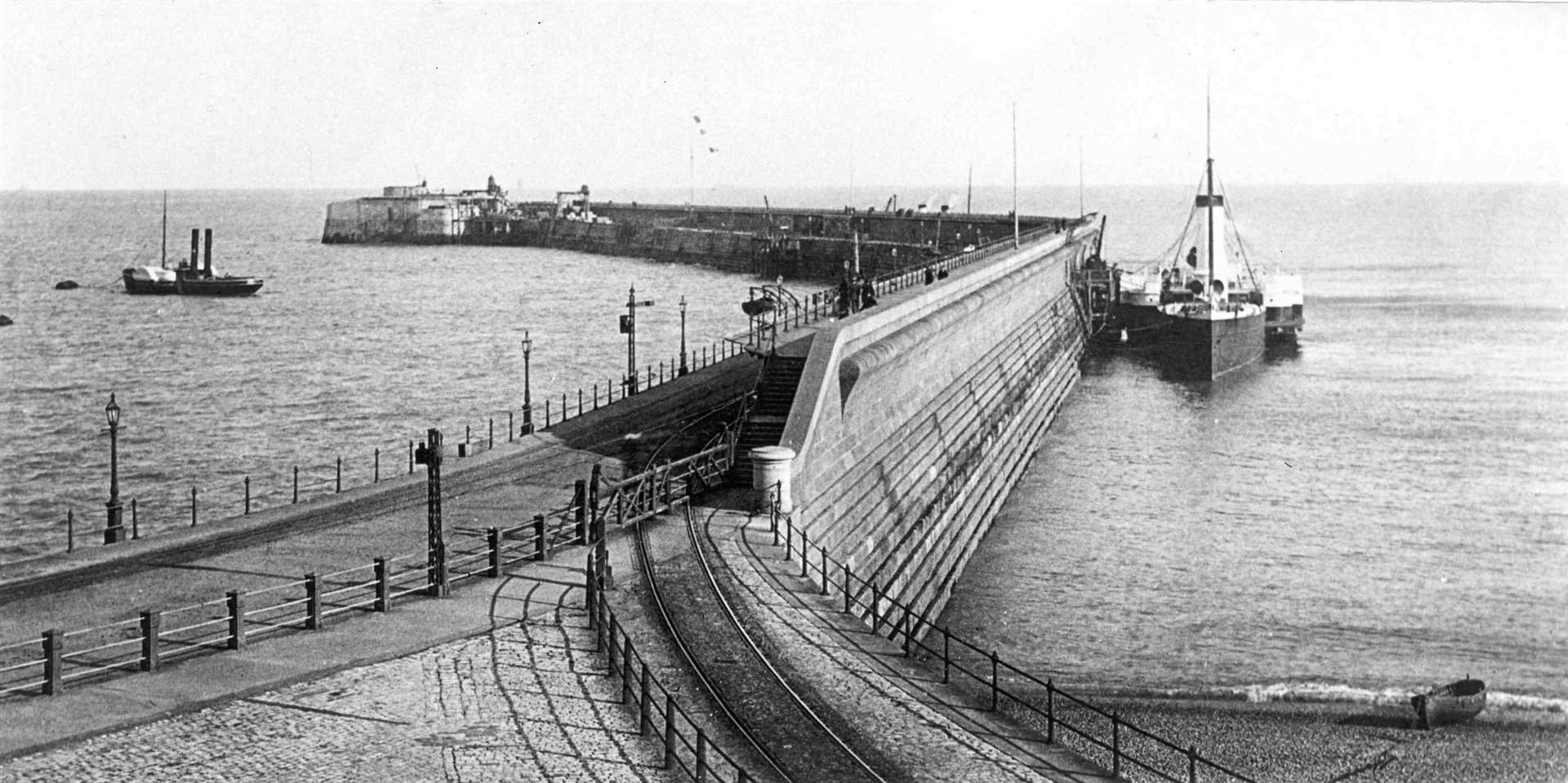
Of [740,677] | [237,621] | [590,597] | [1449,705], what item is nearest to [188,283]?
[590,597]

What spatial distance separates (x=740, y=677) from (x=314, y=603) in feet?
20.7

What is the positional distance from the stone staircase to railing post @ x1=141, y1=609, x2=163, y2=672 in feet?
45.8

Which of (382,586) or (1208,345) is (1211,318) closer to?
(1208,345)

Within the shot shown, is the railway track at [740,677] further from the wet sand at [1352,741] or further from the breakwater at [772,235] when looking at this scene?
the breakwater at [772,235]

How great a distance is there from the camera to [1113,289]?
347 feet

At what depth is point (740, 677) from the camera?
20406 millimetres

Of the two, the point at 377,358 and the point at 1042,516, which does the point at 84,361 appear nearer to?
the point at 377,358

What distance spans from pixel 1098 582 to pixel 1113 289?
6827 centimetres

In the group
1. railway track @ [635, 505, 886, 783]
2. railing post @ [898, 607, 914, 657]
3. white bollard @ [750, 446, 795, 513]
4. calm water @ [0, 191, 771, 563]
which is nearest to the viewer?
railway track @ [635, 505, 886, 783]

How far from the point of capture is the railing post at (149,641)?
784 inches

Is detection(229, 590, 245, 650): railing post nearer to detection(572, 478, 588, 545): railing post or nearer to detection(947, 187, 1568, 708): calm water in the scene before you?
detection(572, 478, 588, 545): railing post

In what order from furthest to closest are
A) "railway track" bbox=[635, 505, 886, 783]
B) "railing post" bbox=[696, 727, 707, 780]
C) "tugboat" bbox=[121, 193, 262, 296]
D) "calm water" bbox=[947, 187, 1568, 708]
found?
"tugboat" bbox=[121, 193, 262, 296]
"calm water" bbox=[947, 187, 1568, 708]
"railway track" bbox=[635, 505, 886, 783]
"railing post" bbox=[696, 727, 707, 780]

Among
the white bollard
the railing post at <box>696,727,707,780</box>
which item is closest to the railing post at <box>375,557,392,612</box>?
the railing post at <box>696,727,707,780</box>

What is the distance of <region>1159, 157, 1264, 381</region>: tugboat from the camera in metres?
85.7
